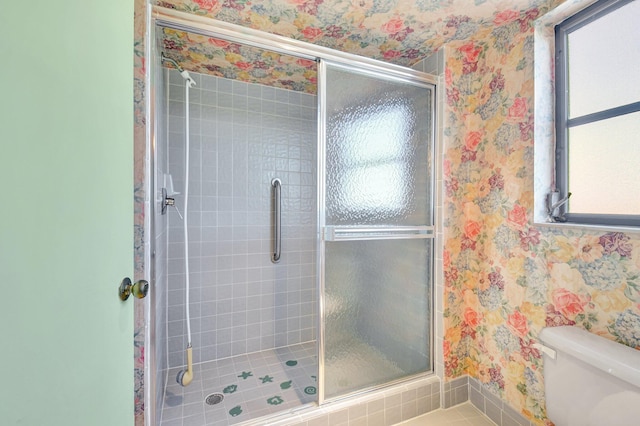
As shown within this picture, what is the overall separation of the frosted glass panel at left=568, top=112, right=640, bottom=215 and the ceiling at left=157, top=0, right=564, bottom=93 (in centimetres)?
63

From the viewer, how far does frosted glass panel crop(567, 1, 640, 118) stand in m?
1.06

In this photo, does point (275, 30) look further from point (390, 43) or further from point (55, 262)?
point (55, 262)

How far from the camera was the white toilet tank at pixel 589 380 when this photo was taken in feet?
2.83

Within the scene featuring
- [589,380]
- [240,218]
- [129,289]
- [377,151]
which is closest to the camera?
[129,289]

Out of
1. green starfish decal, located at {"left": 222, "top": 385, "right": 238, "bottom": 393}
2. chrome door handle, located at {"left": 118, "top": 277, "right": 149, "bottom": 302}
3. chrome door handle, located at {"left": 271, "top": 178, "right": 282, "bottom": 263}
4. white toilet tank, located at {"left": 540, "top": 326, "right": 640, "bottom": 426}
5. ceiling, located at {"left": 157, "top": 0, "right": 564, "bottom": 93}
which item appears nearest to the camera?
chrome door handle, located at {"left": 118, "top": 277, "right": 149, "bottom": 302}

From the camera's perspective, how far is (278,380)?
1792 millimetres

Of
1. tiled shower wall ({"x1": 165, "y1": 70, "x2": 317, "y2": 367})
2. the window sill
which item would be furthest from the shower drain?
the window sill

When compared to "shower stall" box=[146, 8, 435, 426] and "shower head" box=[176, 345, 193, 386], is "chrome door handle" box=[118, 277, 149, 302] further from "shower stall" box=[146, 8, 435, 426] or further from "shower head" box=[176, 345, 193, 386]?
"shower head" box=[176, 345, 193, 386]

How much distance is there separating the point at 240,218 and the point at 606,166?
84.9 inches

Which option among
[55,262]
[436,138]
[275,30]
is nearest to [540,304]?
[436,138]

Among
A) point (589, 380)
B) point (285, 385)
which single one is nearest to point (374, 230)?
point (589, 380)

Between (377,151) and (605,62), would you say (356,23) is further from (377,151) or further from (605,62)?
(605,62)

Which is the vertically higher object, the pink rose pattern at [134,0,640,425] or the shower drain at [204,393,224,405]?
the pink rose pattern at [134,0,640,425]

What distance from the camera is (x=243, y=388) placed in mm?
1712
